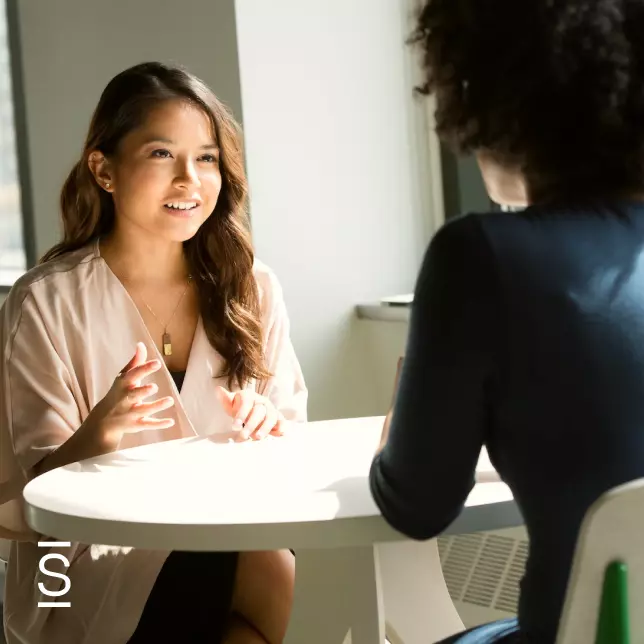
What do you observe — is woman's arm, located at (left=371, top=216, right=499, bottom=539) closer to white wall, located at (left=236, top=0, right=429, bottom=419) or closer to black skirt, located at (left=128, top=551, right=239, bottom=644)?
black skirt, located at (left=128, top=551, right=239, bottom=644)

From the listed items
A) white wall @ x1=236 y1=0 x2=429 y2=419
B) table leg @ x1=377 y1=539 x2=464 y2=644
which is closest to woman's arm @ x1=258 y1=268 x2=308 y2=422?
table leg @ x1=377 y1=539 x2=464 y2=644

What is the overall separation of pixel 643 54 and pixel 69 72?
253 cm

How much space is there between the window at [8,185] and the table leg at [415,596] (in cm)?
203

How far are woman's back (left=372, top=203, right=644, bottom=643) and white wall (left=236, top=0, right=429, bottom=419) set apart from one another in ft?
6.70

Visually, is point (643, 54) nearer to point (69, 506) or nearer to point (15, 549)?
point (69, 506)

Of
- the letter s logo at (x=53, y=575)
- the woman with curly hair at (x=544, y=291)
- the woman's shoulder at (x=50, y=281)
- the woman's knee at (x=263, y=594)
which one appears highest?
the woman with curly hair at (x=544, y=291)

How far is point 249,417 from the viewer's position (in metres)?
1.86

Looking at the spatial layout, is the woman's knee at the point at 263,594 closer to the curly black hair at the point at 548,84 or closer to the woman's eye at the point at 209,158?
the woman's eye at the point at 209,158

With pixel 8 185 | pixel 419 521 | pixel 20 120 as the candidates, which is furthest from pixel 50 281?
pixel 8 185

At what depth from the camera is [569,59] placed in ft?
3.08

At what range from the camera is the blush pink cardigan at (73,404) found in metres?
1.78

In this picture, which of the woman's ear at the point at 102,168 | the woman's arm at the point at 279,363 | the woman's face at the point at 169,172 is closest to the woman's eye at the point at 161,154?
the woman's face at the point at 169,172

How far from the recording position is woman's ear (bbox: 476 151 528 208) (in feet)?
3.39

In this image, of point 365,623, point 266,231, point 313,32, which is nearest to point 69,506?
point 365,623
